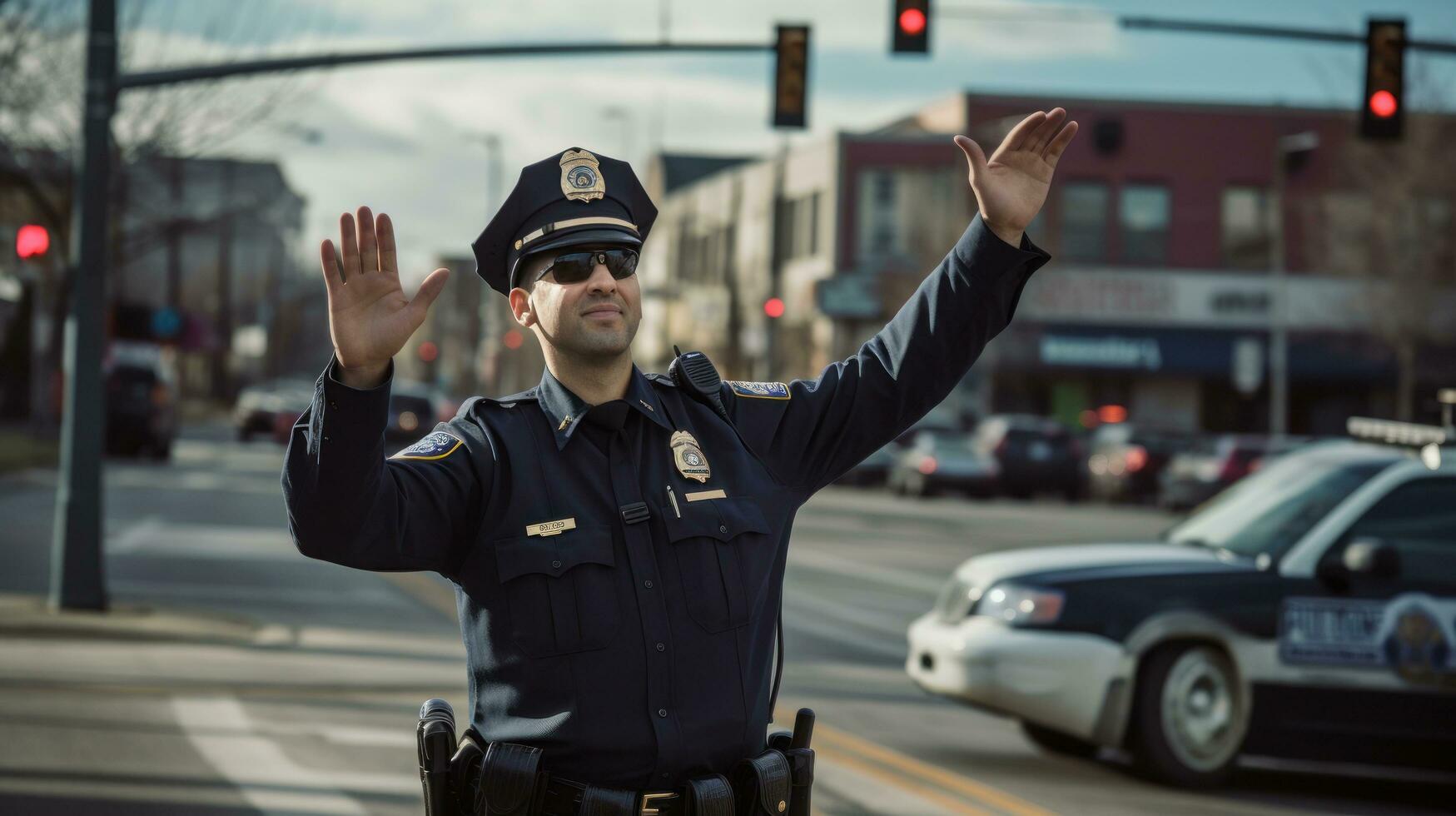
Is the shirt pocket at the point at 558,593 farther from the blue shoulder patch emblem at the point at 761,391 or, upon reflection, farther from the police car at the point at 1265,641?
the police car at the point at 1265,641

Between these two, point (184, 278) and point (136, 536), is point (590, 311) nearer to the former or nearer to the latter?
point (136, 536)

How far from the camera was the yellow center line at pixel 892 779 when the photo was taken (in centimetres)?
771

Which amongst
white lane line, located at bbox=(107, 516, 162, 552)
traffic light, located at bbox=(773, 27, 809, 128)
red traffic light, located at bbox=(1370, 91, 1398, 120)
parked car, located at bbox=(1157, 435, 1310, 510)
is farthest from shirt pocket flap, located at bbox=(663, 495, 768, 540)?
parked car, located at bbox=(1157, 435, 1310, 510)

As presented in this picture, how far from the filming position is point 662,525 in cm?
330

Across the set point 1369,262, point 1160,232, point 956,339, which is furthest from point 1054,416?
point 956,339

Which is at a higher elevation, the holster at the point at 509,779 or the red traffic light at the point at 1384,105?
the red traffic light at the point at 1384,105

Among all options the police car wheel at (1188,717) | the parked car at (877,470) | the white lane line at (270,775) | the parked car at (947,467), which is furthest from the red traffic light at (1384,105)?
the parked car at (877,470)

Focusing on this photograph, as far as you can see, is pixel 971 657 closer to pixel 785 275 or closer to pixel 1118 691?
pixel 1118 691

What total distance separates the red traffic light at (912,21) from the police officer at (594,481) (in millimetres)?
12361

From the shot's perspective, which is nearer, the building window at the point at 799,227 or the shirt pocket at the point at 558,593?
the shirt pocket at the point at 558,593

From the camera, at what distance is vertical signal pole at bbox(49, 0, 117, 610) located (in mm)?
13484

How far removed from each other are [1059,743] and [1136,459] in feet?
90.6

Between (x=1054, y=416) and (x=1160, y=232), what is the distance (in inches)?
236

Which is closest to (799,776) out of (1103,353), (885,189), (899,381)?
(899,381)
